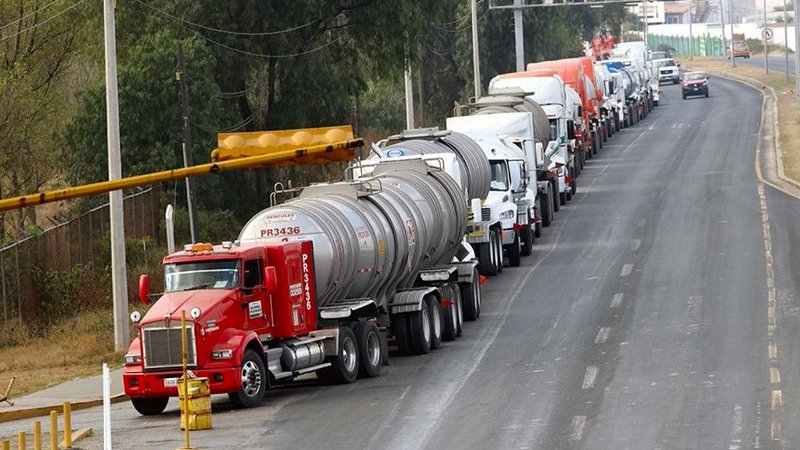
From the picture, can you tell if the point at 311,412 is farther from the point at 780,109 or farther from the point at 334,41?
the point at 780,109

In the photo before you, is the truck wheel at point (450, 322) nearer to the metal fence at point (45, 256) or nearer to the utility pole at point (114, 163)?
the utility pole at point (114, 163)

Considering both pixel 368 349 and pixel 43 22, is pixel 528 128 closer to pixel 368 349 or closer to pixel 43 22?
pixel 43 22

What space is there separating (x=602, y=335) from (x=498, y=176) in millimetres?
12873

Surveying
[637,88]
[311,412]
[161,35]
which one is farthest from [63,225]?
[637,88]

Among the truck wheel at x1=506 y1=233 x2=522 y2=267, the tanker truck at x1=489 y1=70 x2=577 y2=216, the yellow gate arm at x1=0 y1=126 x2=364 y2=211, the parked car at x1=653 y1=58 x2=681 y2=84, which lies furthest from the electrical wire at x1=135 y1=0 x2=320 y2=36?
the parked car at x1=653 y1=58 x2=681 y2=84

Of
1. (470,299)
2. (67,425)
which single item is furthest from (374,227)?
(67,425)

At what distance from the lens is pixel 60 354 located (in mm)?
31641

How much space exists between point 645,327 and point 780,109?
6269 cm

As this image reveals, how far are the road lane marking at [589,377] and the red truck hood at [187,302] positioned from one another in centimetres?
538

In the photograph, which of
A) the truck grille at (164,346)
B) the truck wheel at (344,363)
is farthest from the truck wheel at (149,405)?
the truck wheel at (344,363)

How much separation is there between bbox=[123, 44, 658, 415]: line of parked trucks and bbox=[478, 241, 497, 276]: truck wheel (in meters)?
0.03

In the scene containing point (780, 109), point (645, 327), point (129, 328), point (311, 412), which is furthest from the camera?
point (780, 109)

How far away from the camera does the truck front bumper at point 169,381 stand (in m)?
22.7

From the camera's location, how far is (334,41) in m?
52.0
